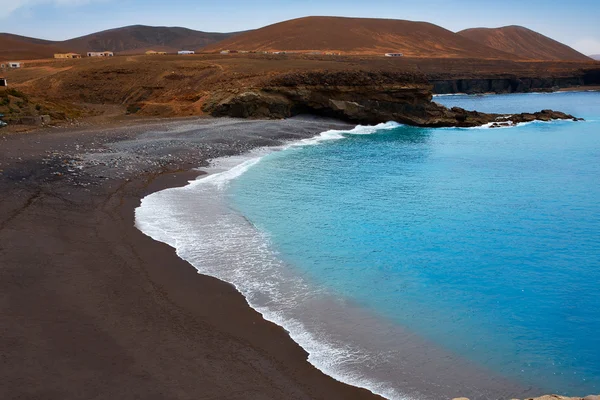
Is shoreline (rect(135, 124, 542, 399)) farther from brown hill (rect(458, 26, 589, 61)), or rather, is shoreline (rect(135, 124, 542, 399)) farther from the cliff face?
brown hill (rect(458, 26, 589, 61))

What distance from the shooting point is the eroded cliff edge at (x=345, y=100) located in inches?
1526

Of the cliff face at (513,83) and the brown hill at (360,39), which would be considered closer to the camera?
the cliff face at (513,83)

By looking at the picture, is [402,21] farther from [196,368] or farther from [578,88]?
[196,368]

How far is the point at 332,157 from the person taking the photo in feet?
85.8

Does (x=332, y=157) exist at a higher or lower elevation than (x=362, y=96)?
lower

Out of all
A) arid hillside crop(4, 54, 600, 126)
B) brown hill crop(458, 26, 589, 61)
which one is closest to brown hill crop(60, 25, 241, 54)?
brown hill crop(458, 26, 589, 61)

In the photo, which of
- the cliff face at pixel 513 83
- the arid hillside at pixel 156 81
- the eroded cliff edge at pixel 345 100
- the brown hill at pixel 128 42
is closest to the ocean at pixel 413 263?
the eroded cliff edge at pixel 345 100

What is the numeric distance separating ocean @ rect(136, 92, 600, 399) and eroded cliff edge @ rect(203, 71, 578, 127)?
52.0 ft

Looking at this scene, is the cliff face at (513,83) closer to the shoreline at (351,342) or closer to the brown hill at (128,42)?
the shoreline at (351,342)

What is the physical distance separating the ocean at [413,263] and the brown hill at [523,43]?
17254 cm

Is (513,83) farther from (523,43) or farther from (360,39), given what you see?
(523,43)

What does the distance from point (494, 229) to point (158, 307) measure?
9.55 m

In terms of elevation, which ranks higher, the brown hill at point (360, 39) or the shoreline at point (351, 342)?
the brown hill at point (360, 39)

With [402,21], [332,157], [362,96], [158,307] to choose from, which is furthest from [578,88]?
[158,307]
